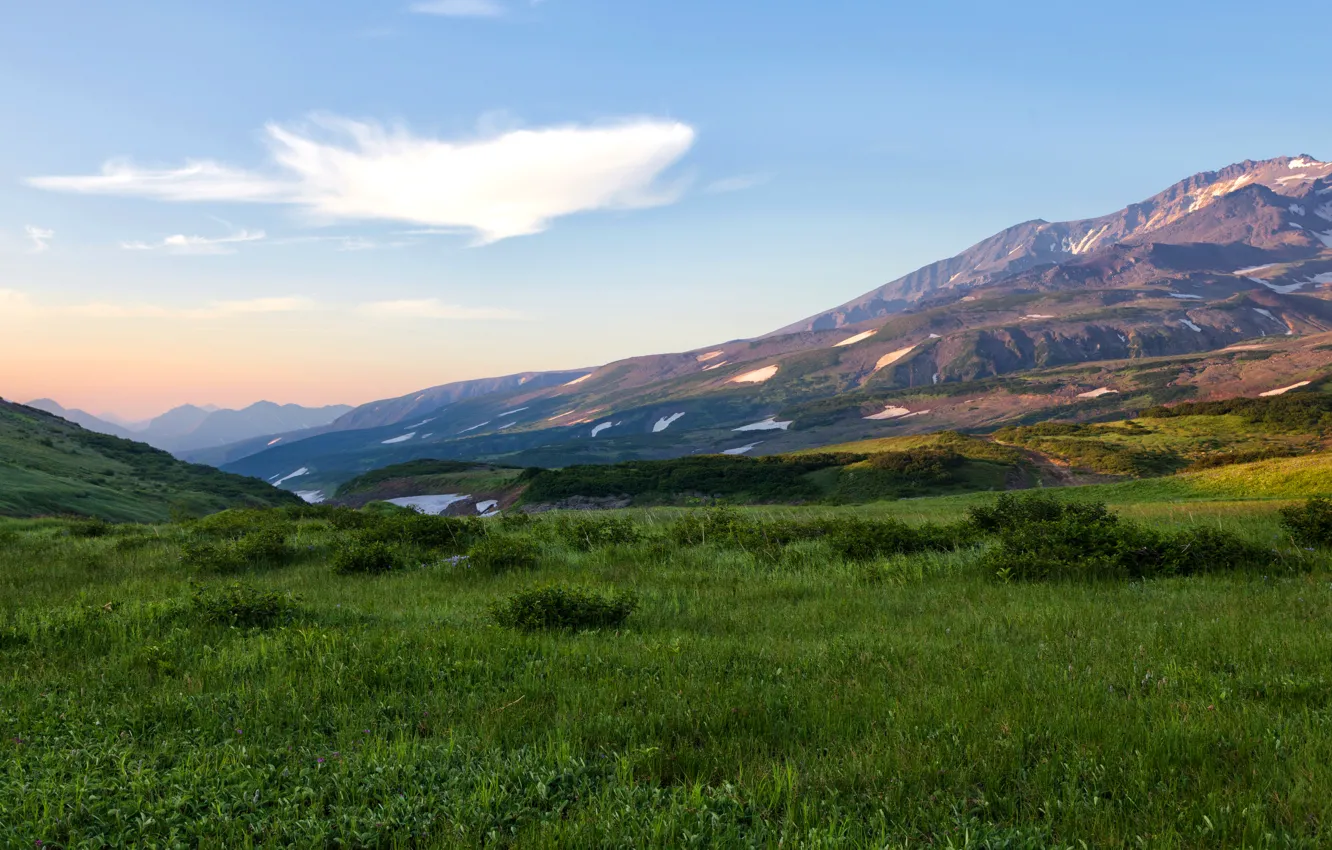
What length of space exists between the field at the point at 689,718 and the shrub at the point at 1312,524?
2885mm

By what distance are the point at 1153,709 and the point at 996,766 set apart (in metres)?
1.87

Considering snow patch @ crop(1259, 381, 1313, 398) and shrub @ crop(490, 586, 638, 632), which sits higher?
shrub @ crop(490, 586, 638, 632)

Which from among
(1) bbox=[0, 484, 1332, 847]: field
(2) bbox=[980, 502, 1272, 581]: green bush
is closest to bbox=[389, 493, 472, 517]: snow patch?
(1) bbox=[0, 484, 1332, 847]: field

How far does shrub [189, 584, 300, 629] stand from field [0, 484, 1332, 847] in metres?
0.06

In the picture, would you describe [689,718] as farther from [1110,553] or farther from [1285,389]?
[1285,389]

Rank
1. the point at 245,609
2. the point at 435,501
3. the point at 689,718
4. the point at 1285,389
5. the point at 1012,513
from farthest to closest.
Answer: the point at 1285,389, the point at 435,501, the point at 1012,513, the point at 245,609, the point at 689,718

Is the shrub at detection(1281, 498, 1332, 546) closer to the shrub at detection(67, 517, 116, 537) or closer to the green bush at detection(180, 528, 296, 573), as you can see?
the green bush at detection(180, 528, 296, 573)

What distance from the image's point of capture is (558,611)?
930 cm

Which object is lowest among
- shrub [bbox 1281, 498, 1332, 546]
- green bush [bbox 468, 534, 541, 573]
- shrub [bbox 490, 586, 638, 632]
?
shrub [bbox 1281, 498, 1332, 546]

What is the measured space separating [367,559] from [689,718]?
464 inches

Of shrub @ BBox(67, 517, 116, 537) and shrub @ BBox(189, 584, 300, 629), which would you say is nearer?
shrub @ BBox(189, 584, 300, 629)

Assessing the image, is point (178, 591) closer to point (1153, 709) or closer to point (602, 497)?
point (1153, 709)

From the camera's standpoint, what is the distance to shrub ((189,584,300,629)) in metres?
9.10

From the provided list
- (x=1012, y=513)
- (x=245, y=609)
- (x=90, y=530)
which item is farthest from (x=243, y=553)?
(x=1012, y=513)
